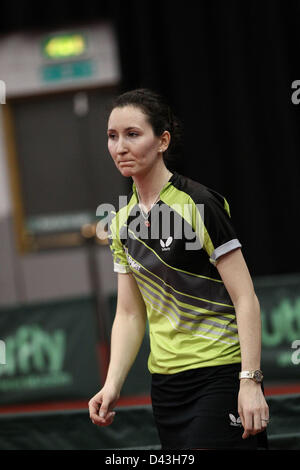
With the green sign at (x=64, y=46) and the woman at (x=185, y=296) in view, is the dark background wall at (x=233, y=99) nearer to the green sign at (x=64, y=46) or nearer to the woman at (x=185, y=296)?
the green sign at (x=64, y=46)

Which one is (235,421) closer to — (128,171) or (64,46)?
(128,171)

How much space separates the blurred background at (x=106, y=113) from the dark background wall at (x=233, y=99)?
11 millimetres

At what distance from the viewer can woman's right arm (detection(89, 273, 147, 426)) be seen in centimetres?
205

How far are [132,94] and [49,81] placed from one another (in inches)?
238

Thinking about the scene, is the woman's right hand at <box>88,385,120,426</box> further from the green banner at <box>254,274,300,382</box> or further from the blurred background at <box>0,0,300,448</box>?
the blurred background at <box>0,0,300,448</box>

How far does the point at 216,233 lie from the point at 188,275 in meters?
0.16

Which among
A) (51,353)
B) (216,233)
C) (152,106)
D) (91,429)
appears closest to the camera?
(216,233)

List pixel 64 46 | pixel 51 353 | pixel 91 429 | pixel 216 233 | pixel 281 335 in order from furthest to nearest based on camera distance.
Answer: pixel 64 46
pixel 51 353
pixel 281 335
pixel 91 429
pixel 216 233

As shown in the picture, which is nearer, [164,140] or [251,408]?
[251,408]

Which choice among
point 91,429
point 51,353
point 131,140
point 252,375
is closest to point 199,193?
point 131,140

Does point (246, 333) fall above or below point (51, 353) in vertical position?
above

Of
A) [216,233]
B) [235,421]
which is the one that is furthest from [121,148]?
[235,421]

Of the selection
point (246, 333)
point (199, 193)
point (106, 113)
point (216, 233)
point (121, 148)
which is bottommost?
point (246, 333)

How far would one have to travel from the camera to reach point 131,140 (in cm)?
194
